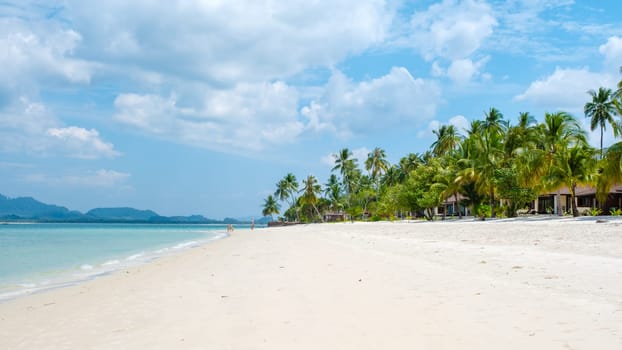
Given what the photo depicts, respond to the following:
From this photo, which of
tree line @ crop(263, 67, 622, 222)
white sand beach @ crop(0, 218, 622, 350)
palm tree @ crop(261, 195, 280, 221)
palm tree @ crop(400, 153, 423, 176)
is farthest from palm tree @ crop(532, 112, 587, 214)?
palm tree @ crop(261, 195, 280, 221)

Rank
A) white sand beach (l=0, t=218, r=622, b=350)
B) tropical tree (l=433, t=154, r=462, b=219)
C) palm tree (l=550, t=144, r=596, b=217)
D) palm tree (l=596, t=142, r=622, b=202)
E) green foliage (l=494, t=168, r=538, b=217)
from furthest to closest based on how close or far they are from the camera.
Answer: tropical tree (l=433, t=154, r=462, b=219), green foliage (l=494, t=168, r=538, b=217), palm tree (l=550, t=144, r=596, b=217), palm tree (l=596, t=142, r=622, b=202), white sand beach (l=0, t=218, r=622, b=350)

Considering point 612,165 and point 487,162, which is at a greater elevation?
point 487,162

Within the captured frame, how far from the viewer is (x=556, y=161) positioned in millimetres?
29281

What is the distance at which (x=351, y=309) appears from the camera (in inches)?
207

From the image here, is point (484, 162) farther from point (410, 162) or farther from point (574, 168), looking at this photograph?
point (410, 162)

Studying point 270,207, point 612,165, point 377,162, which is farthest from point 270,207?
point 612,165

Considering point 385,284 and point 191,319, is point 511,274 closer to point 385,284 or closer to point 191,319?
point 385,284

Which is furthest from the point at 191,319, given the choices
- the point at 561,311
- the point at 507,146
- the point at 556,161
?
the point at 507,146

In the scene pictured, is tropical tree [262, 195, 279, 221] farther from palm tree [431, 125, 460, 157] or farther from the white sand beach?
the white sand beach

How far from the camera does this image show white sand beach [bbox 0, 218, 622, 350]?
4.04 meters

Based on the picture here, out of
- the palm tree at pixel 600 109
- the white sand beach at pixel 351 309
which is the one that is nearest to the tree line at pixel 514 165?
the palm tree at pixel 600 109

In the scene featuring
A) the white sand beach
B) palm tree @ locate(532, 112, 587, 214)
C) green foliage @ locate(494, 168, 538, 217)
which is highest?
palm tree @ locate(532, 112, 587, 214)

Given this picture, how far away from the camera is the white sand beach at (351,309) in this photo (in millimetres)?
4039

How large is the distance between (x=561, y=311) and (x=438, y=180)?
40.5 metres
